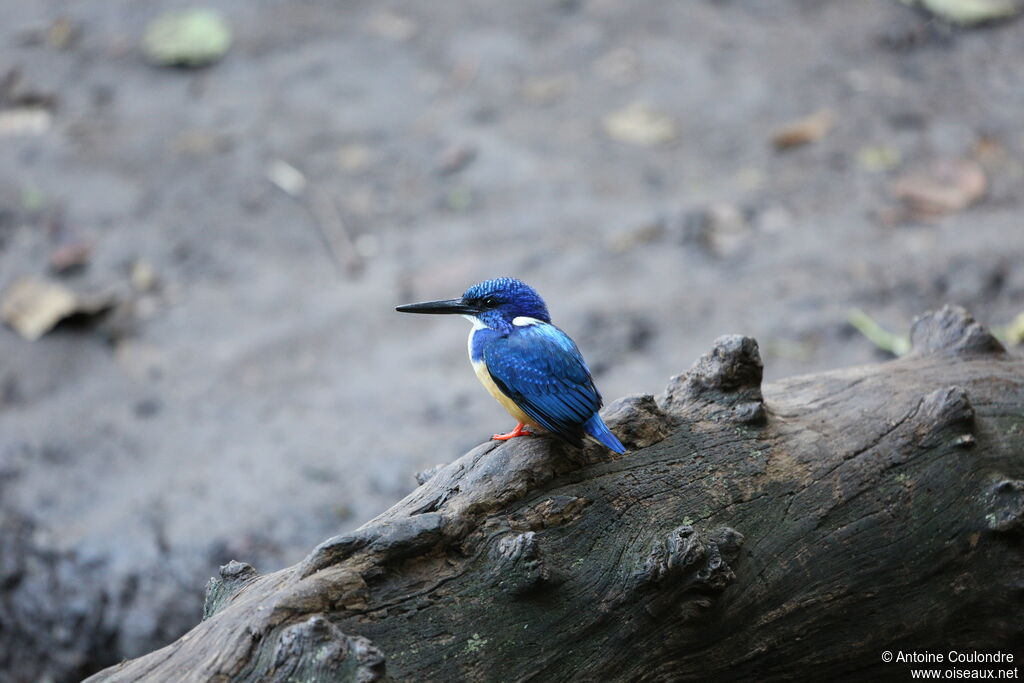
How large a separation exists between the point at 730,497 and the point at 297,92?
584 centimetres

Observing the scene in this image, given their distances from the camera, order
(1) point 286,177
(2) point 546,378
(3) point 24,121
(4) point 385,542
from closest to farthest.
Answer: (4) point 385,542, (2) point 546,378, (1) point 286,177, (3) point 24,121

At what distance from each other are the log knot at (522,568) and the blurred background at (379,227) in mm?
2441

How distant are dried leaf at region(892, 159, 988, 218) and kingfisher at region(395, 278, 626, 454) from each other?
3766 millimetres

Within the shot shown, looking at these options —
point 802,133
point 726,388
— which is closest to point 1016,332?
point 802,133

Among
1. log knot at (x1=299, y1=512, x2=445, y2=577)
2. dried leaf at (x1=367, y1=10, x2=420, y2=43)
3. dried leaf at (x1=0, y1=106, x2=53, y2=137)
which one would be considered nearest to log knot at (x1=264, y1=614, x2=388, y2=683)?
log knot at (x1=299, y1=512, x2=445, y2=577)

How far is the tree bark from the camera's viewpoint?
2.39 m

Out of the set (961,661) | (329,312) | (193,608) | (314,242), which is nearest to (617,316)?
(329,312)

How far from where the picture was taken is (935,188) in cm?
617

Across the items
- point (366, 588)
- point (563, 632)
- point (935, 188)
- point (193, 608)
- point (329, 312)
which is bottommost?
point (193, 608)

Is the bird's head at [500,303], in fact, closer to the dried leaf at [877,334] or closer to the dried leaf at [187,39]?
the dried leaf at [877,334]

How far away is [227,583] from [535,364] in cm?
99

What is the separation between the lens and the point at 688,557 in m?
2.56

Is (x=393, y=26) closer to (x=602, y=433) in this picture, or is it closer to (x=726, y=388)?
(x=726, y=388)

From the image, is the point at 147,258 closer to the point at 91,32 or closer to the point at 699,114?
the point at 91,32
